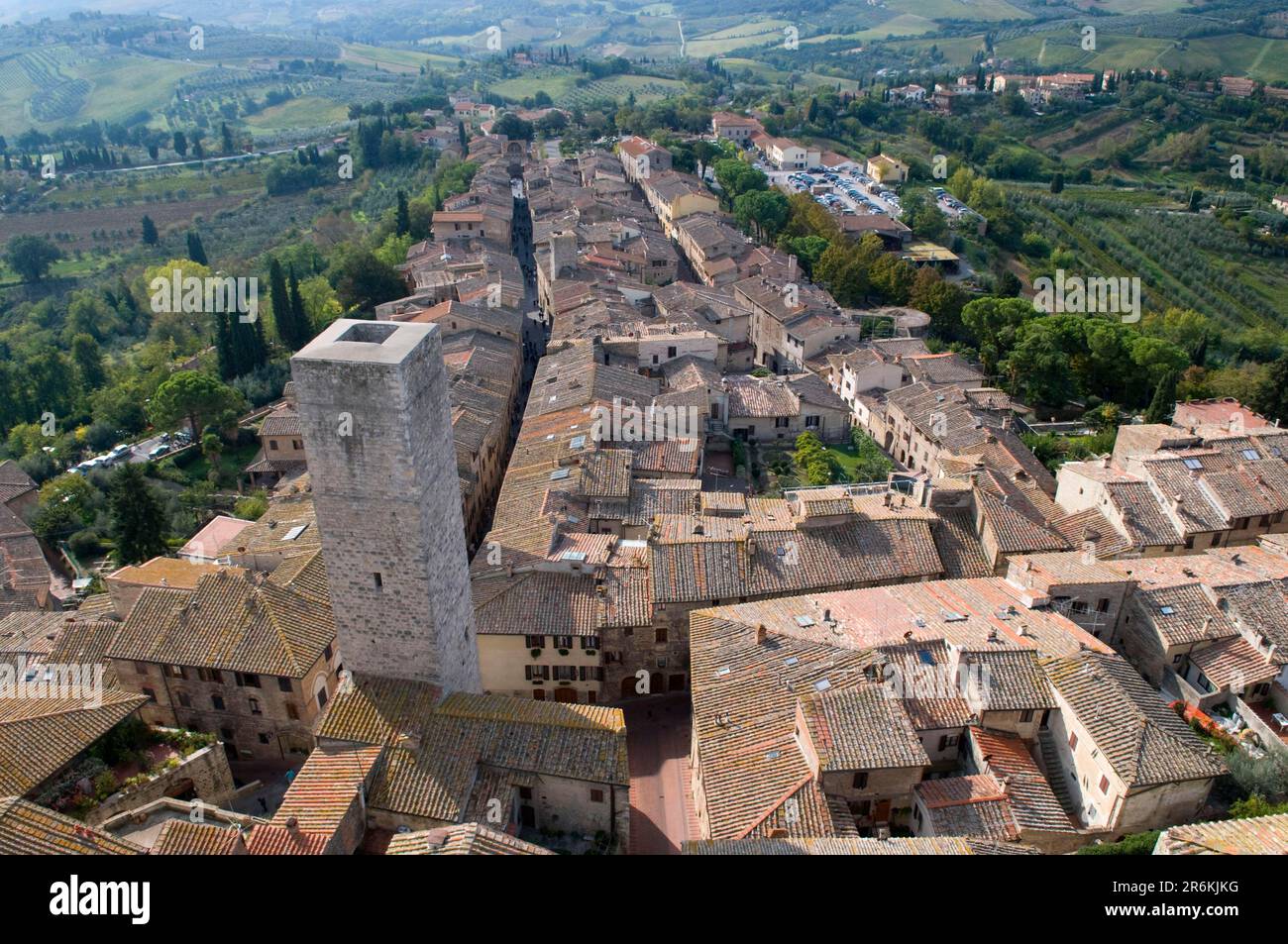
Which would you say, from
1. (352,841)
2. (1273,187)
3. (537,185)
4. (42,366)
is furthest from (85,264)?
(1273,187)

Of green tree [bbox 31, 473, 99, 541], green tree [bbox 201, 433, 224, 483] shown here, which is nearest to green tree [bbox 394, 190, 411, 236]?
green tree [bbox 201, 433, 224, 483]

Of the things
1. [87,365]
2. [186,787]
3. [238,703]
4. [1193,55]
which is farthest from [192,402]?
[1193,55]

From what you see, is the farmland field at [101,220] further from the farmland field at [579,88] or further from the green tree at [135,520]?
the green tree at [135,520]

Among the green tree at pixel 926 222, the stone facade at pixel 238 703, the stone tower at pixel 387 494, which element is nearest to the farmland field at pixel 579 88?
the green tree at pixel 926 222

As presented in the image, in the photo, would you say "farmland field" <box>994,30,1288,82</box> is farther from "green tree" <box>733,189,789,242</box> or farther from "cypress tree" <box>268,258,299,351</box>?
"cypress tree" <box>268,258,299,351</box>
